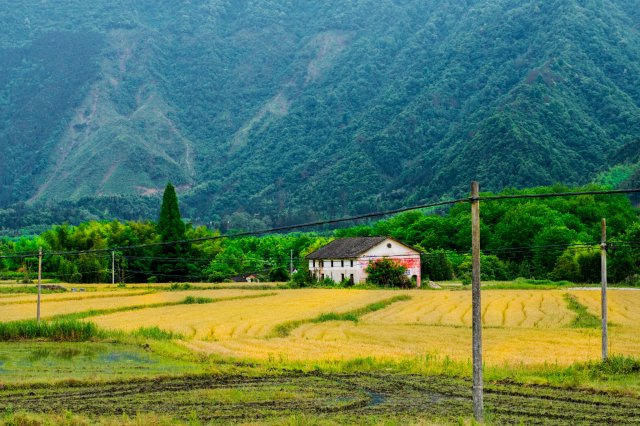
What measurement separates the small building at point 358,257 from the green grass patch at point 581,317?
1134 inches

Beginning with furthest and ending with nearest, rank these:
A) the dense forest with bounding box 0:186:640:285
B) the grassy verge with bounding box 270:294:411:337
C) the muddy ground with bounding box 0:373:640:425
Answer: the dense forest with bounding box 0:186:640:285 < the grassy verge with bounding box 270:294:411:337 < the muddy ground with bounding box 0:373:640:425

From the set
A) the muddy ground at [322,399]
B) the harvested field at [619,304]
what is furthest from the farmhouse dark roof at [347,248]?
the muddy ground at [322,399]

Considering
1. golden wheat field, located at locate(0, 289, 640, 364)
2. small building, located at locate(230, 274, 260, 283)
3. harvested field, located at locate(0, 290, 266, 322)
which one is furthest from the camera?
small building, located at locate(230, 274, 260, 283)

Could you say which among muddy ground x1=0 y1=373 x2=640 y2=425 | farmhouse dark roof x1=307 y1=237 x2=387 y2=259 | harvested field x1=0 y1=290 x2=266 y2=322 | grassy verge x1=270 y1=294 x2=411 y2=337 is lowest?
muddy ground x1=0 y1=373 x2=640 y2=425

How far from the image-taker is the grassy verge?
134 ft

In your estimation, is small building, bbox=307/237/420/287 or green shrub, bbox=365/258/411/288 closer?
green shrub, bbox=365/258/411/288

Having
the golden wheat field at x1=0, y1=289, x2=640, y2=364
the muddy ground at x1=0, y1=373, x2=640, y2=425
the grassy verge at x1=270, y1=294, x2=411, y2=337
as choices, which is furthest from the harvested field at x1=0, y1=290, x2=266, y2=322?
the muddy ground at x1=0, y1=373, x2=640, y2=425

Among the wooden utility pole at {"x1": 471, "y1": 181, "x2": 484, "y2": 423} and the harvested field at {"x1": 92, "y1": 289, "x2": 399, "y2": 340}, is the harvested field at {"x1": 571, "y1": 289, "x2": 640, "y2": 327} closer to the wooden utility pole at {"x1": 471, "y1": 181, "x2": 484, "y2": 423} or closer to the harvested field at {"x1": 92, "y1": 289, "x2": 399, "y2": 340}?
the harvested field at {"x1": 92, "y1": 289, "x2": 399, "y2": 340}

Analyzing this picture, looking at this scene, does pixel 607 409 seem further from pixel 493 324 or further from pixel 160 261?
pixel 160 261

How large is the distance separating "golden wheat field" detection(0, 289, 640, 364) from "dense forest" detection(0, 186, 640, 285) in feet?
69.3

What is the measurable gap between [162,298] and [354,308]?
60.4 feet

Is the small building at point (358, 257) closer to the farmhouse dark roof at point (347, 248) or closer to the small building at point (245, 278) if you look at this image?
the farmhouse dark roof at point (347, 248)

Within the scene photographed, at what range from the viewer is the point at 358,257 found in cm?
8175

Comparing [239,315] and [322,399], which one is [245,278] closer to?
[239,315]
